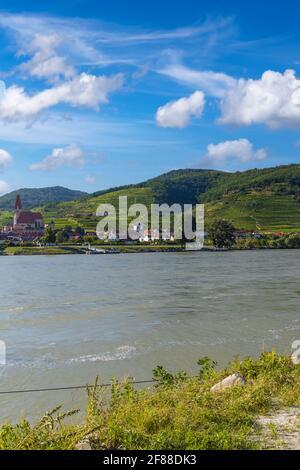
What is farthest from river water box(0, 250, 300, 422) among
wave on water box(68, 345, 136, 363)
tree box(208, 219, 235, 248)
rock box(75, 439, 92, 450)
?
tree box(208, 219, 235, 248)

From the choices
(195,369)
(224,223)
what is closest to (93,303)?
(195,369)

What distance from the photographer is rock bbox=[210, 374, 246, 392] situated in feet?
25.7

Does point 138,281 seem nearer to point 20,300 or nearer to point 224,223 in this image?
point 20,300

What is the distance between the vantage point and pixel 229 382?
26.2ft

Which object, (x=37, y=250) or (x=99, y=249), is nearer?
(x=37, y=250)

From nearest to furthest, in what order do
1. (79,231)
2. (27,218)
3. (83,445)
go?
(83,445)
(79,231)
(27,218)

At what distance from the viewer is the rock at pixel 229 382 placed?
25.7ft

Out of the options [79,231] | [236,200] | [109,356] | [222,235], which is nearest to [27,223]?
[79,231]

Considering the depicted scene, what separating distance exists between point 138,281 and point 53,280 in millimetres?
6371

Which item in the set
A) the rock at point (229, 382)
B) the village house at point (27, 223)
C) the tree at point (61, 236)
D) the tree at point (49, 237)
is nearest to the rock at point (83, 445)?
the rock at point (229, 382)

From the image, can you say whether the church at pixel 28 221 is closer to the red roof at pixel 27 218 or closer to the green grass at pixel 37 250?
the red roof at pixel 27 218

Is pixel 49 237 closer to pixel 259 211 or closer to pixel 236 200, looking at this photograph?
pixel 259 211

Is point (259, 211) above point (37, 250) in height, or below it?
above

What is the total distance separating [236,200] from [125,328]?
117 metres
